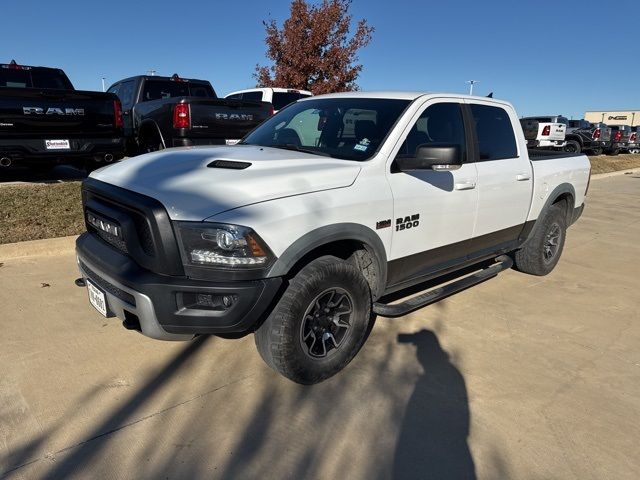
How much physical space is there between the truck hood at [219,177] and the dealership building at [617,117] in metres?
91.4

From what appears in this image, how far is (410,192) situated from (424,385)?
1.27 metres

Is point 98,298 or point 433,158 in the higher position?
point 433,158

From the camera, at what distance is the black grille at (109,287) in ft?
8.70

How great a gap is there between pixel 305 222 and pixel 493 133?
8.28ft

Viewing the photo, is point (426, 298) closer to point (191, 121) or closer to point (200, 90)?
point (191, 121)

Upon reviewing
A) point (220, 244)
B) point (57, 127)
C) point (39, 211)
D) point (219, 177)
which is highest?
point (57, 127)

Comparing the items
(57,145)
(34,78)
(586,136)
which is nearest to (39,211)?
(57,145)

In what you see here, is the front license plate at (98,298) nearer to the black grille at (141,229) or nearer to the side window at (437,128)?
the black grille at (141,229)

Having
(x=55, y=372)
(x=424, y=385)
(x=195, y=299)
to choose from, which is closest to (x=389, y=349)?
(x=424, y=385)

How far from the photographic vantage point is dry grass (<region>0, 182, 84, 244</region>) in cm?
554

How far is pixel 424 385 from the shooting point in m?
A: 3.13

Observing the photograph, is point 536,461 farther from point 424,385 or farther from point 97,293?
point 97,293

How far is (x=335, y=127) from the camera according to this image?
12.2 ft

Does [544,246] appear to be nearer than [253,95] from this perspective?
Yes
